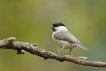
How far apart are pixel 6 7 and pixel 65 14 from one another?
1330 mm

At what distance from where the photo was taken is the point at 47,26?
5762mm

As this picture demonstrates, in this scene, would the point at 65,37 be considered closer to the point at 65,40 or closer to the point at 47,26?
the point at 65,40

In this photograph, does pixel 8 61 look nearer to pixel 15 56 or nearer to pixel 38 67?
pixel 15 56

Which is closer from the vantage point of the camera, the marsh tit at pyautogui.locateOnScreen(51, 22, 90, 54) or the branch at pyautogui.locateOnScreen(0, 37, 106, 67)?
the branch at pyautogui.locateOnScreen(0, 37, 106, 67)

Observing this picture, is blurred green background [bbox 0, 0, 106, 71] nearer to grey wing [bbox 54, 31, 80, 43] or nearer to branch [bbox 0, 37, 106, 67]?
grey wing [bbox 54, 31, 80, 43]

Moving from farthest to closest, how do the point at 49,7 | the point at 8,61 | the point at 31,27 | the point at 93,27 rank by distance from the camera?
the point at 93,27 < the point at 49,7 < the point at 31,27 < the point at 8,61

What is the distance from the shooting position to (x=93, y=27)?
6281mm

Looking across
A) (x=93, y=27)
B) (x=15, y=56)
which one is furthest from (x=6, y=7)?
(x=93, y=27)

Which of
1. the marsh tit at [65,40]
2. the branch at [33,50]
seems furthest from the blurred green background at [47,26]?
the branch at [33,50]

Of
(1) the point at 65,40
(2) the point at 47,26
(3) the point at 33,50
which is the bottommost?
(3) the point at 33,50

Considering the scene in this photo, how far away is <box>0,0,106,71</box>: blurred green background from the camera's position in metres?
5.07

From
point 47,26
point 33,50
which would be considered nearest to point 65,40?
point 33,50

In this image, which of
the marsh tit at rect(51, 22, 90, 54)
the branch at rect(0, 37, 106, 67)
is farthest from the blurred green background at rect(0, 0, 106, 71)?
the branch at rect(0, 37, 106, 67)

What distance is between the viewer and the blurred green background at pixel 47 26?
5070 millimetres
